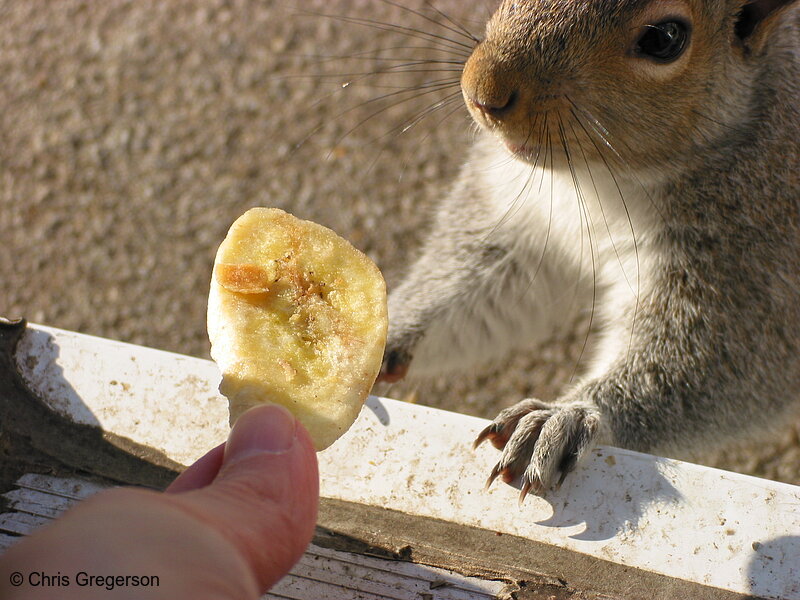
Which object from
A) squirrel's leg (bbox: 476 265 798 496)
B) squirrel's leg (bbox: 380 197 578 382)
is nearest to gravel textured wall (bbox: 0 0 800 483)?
squirrel's leg (bbox: 380 197 578 382)

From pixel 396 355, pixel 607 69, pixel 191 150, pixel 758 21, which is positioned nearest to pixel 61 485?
pixel 396 355

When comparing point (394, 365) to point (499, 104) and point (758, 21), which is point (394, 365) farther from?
point (758, 21)

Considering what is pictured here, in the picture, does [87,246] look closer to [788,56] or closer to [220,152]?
[220,152]

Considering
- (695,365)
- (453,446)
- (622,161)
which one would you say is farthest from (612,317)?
(453,446)

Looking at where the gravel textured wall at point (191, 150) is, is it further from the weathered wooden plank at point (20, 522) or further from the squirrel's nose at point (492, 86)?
the weathered wooden plank at point (20, 522)

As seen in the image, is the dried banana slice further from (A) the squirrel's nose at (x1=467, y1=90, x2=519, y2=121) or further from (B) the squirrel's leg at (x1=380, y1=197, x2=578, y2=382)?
(B) the squirrel's leg at (x1=380, y1=197, x2=578, y2=382)

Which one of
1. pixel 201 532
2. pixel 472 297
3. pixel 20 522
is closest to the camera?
pixel 201 532
